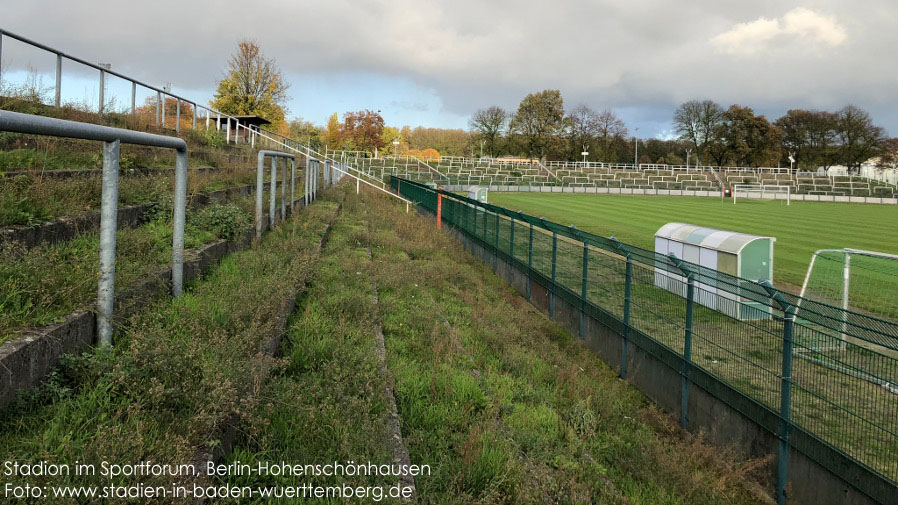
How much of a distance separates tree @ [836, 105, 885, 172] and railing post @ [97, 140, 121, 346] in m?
112

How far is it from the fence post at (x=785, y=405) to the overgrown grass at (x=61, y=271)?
475 centimetres

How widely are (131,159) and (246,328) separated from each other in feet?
16.0

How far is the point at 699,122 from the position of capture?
98812 millimetres

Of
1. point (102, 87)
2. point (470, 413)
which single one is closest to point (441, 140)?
point (102, 87)

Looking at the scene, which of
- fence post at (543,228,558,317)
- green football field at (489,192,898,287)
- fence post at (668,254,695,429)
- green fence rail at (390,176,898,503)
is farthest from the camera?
green football field at (489,192,898,287)

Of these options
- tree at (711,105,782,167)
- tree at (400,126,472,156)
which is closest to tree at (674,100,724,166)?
tree at (711,105,782,167)

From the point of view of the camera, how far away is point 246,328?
12.7 ft

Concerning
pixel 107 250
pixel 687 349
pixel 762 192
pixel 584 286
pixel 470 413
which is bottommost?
pixel 470 413

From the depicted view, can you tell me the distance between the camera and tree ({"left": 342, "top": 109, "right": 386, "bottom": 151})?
8606 centimetres

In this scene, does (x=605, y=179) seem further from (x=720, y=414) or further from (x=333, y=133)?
(x=720, y=414)

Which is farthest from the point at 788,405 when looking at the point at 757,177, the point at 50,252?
the point at 757,177

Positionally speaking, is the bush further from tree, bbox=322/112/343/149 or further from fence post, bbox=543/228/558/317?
tree, bbox=322/112/343/149

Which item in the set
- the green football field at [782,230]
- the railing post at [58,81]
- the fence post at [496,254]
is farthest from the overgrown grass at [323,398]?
the green football field at [782,230]

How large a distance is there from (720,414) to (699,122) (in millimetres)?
104117
